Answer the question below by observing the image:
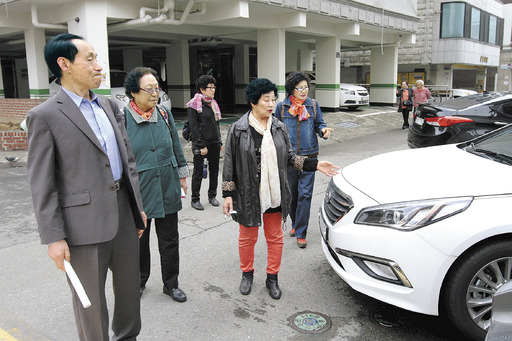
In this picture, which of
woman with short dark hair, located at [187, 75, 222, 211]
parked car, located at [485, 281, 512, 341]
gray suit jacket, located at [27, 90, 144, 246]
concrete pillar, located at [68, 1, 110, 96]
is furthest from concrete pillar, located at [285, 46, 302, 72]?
parked car, located at [485, 281, 512, 341]

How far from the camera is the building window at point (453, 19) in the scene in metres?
25.7

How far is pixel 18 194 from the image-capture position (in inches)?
276

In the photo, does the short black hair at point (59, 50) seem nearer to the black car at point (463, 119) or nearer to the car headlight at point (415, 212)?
the car headlight at point (415, 212)

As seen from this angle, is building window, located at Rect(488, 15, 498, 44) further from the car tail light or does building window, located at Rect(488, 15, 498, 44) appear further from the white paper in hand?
the white paper in hand

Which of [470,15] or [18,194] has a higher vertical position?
[470,15]

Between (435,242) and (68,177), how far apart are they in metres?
2.19

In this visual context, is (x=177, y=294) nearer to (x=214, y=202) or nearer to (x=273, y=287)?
(x=273, y=287)

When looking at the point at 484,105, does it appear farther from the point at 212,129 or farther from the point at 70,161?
the point at 70,161

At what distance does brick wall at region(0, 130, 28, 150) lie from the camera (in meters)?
9.92

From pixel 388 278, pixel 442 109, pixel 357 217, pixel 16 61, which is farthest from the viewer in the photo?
pixel 16 61

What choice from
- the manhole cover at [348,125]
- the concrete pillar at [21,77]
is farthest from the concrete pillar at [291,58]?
the concrete pillar at [21,77]

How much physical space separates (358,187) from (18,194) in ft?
18.8

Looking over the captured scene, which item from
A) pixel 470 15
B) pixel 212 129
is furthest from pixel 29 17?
pixel 470 15

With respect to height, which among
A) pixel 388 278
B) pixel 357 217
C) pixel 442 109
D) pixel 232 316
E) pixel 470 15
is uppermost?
pixel 470 15
